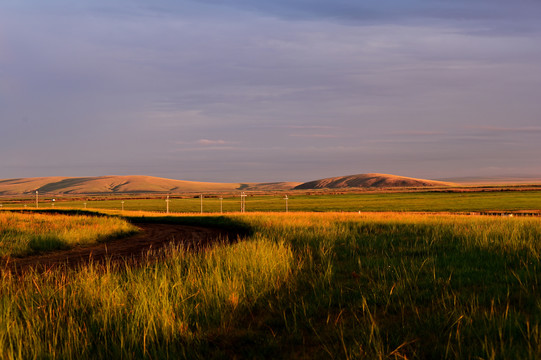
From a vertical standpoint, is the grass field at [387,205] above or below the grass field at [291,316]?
below

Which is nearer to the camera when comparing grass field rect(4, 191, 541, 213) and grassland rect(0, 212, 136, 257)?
grassland rect(0, 212, 136, 257)

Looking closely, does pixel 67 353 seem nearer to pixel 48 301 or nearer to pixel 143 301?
pixel 143 301

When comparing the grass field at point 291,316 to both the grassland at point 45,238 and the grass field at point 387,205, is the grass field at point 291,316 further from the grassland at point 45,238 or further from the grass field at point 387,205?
the grass field at point 387,205

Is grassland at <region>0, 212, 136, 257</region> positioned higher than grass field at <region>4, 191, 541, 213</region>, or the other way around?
grassland at <region>0, 212, 136, 257</region>

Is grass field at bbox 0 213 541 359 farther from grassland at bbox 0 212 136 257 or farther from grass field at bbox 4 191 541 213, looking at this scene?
grass field at bbox 4 191 541 213

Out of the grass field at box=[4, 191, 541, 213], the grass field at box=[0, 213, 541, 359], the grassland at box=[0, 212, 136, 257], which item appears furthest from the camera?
the grass field at box=[4, 191, 541, 213]

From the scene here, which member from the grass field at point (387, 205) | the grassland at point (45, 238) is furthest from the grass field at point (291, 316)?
the grass field at point (387, 205)

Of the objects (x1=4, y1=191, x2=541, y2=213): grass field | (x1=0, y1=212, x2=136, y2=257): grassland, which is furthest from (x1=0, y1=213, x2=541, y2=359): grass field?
(x1=4, y1=191, x2=541, y2=213): grass field

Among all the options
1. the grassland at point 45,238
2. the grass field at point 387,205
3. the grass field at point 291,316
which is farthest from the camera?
the grass field at point 387,205

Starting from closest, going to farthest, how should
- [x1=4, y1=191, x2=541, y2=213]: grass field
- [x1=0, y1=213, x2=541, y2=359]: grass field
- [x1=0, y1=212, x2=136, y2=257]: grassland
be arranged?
[x1=0, y1=213, x2=541, y2=359]: grass field → [x1=0, y1=212, x2=136, y2=257]: grassland → [x1=4, y1=191, x2=541, y2=213]: grass field

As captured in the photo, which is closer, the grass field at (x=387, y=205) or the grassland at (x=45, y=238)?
the grassland at (x=45, y=238)

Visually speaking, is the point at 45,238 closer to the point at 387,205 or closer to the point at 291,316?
the point at 291,316

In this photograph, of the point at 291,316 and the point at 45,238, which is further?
the point at 45,238

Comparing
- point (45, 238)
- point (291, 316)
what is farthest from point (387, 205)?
point (291, 316)
